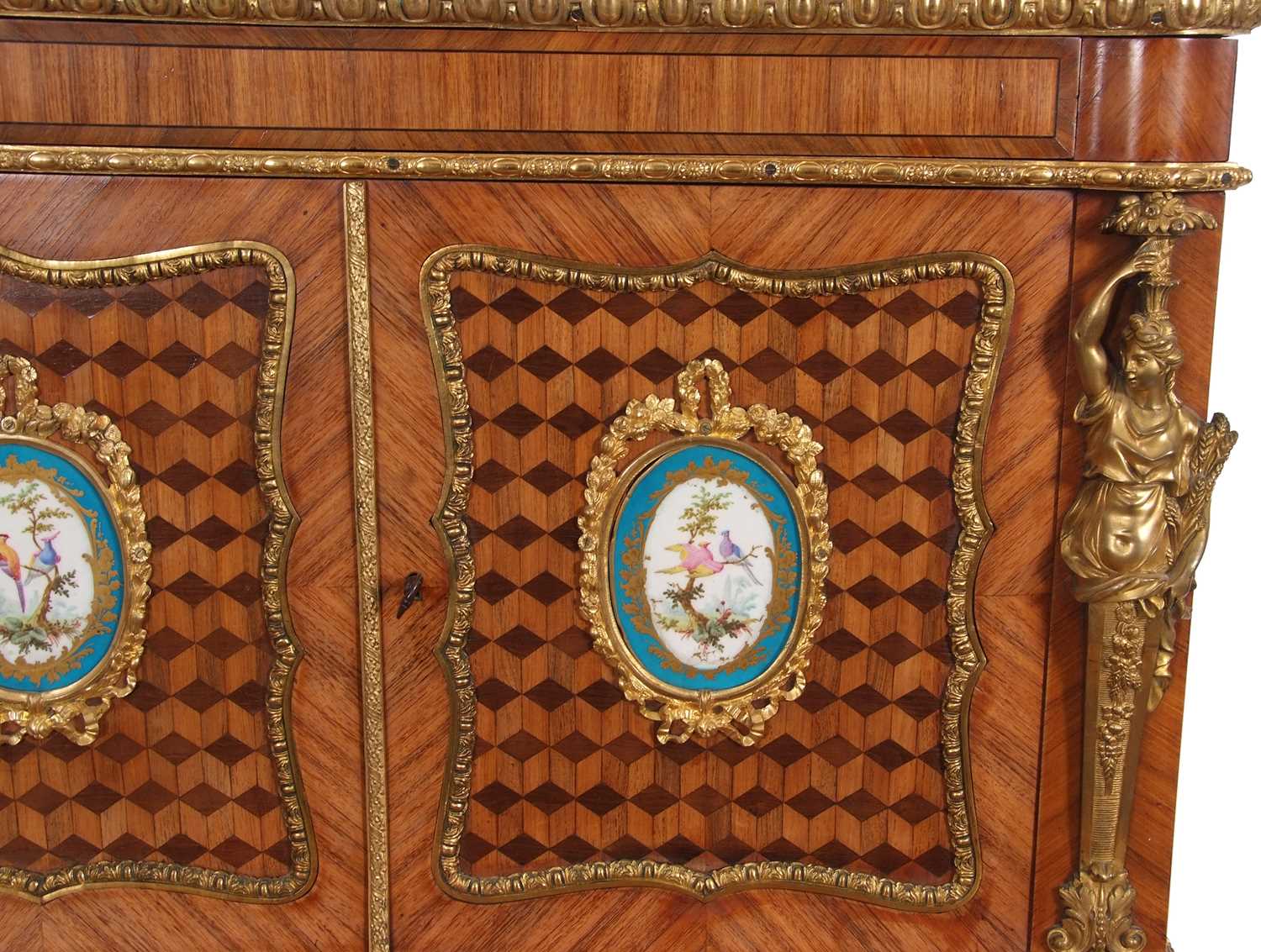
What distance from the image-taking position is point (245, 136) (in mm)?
1254

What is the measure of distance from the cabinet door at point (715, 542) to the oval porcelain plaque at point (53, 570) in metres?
0.33

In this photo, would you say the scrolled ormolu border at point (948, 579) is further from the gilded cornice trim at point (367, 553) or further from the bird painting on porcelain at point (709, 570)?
the bird painting on porcelain at point (709, 570)

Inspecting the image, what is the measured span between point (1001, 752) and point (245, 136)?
112 cm

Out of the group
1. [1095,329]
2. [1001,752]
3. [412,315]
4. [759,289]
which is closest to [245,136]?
[412,315]

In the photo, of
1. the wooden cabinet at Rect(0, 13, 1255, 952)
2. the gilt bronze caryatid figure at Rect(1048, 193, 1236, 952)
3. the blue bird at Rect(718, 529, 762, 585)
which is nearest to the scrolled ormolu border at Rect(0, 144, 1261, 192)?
the wooden cabinet at Rect(0, 13, 1255, 952)

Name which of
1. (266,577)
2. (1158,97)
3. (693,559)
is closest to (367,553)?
(266,577)

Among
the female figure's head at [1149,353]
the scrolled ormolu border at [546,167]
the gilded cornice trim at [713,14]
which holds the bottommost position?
the female figure's head at [1149,353]

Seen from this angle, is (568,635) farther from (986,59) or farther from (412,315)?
(986,59)

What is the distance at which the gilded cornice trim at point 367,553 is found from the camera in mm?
1283

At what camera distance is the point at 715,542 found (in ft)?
4.41

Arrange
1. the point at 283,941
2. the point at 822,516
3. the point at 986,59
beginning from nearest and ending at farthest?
the point at 986,59
the point at 822,516
the point at 283,941

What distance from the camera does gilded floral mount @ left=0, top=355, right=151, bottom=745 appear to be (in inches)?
52.2

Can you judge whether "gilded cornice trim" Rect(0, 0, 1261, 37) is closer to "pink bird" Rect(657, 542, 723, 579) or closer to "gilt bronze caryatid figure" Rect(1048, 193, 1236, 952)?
"gilt bronze caryatid figure" Rect(1048, 193, 1236, 952)

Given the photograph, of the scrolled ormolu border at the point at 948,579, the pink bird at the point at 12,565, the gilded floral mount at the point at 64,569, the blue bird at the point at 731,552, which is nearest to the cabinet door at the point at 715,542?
the scrolled ormolu border at the point at 948,579
